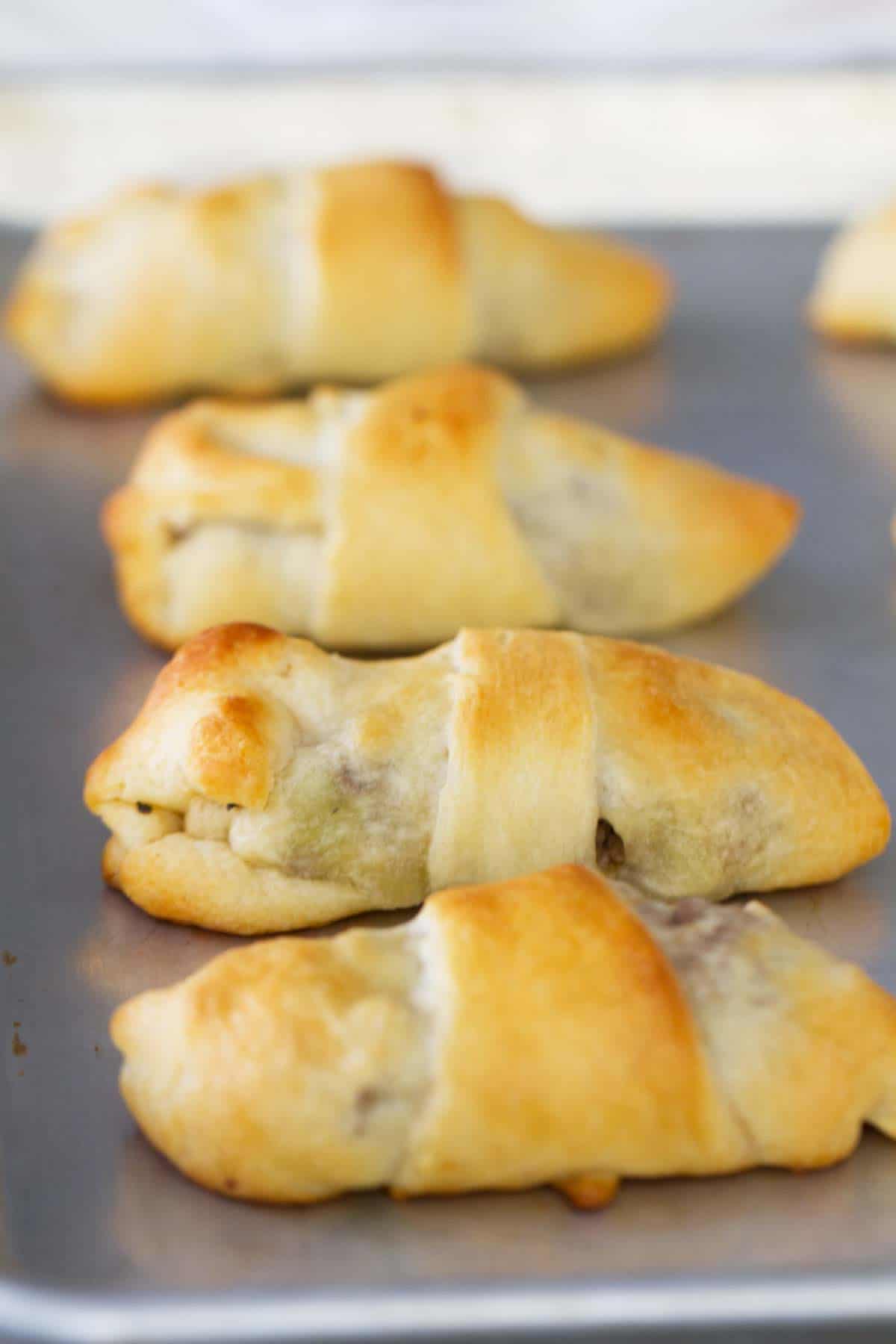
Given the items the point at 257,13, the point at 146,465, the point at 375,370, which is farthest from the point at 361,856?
the point at 257,13

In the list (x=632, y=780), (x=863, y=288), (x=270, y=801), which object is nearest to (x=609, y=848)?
(x=632, y=780)

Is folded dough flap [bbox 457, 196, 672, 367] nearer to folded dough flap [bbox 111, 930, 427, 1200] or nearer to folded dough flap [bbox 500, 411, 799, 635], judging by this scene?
folded dough flap [bbox 500, 411, 799, 635]

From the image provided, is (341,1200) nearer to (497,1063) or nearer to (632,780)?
(497,1063)

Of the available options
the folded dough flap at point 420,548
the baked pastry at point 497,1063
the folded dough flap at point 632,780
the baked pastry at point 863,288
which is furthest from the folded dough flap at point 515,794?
the baked pastry at point 863,288

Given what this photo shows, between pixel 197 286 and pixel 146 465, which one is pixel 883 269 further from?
pixel 146 465

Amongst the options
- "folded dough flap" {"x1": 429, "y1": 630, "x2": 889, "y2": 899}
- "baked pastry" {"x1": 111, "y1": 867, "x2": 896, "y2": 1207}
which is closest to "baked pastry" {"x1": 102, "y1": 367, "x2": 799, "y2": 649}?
"folded dough flap" {"x1": 429, "y1": 630, "x2": 889, "y2": 899}
